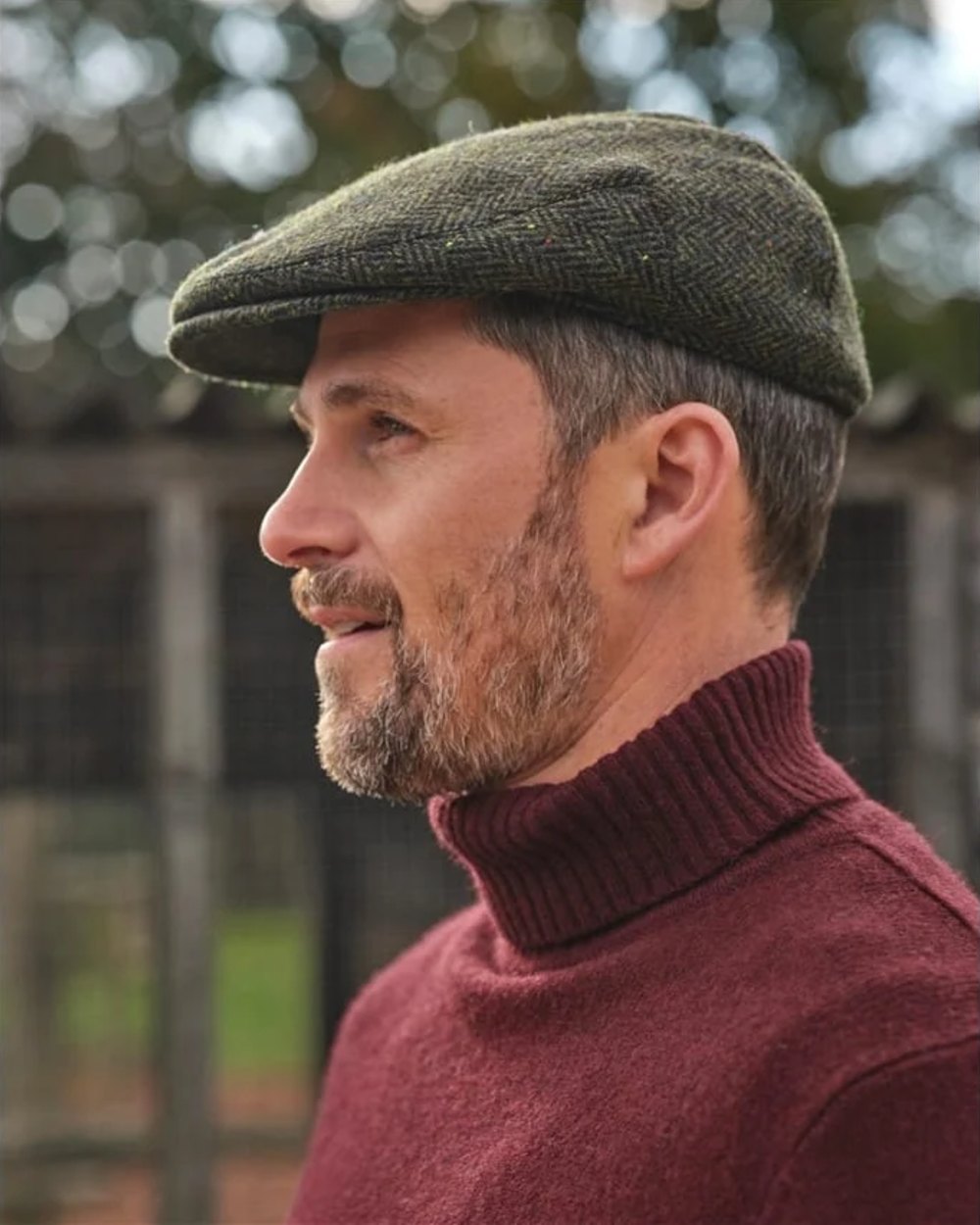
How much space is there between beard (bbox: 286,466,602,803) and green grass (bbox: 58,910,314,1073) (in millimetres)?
2838

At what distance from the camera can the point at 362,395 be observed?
1521 millimetres

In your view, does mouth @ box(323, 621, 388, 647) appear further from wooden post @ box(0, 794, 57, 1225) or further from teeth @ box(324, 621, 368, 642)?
wooden post @ box(0, 794, 57, 1225)

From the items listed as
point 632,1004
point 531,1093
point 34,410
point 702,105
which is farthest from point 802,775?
point 702,105

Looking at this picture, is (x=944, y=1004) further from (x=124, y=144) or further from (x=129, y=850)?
(x=124, y=144)

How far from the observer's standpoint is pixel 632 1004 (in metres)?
1.37

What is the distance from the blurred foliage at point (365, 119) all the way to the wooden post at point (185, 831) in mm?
7165

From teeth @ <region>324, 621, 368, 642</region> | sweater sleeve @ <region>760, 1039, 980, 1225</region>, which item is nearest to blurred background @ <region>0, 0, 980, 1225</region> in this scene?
teeth @ <region>324, 621, 368, 642</region>

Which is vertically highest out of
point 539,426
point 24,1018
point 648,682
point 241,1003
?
point 539,426

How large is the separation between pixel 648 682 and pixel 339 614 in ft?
1.02

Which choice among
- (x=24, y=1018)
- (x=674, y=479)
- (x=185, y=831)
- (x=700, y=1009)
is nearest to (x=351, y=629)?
(x=674, y=479)

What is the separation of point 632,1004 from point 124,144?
1287 cm

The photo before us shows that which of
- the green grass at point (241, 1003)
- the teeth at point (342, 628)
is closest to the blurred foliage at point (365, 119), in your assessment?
the green grass at point (241, 1003)

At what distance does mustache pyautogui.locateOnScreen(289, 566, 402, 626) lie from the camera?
153 centimetres

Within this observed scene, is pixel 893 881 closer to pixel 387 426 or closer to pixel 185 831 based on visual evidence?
pixel 387 426
